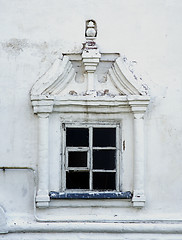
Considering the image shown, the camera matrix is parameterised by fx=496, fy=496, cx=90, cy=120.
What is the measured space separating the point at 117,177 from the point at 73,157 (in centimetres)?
58

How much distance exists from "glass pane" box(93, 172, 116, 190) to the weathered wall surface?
0.52 metres

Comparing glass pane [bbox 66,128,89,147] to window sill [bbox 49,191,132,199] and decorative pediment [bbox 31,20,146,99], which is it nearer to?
decorative pediment [bbox 31,20,146,99]

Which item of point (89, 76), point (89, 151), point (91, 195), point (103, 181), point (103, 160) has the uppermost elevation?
point (89, 76)

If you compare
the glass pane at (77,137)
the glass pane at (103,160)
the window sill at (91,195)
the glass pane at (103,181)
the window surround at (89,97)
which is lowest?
the window sill at (91,195)

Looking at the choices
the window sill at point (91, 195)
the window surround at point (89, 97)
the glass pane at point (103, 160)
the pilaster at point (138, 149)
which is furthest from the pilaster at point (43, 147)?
the pilaster at point (138, 149)

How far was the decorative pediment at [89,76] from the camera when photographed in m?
5.93

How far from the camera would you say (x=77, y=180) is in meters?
5.99

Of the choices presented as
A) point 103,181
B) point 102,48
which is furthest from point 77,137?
point 102,48

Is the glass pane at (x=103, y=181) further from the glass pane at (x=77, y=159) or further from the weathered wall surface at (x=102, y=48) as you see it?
the weathered wall surface at (x=102, y=48)

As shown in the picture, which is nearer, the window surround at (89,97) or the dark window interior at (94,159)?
Answer: the window surround at (89,97)

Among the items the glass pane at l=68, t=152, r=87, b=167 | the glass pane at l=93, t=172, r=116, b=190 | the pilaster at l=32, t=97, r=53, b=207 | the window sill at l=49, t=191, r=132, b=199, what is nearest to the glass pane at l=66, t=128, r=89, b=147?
the glass pane at l=68, t=152, r=87, b=167

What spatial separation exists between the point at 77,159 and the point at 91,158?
0.17m

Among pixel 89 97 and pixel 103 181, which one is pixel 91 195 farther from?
pixel 89 97

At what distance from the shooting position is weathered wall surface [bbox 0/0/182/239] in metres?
5.99
